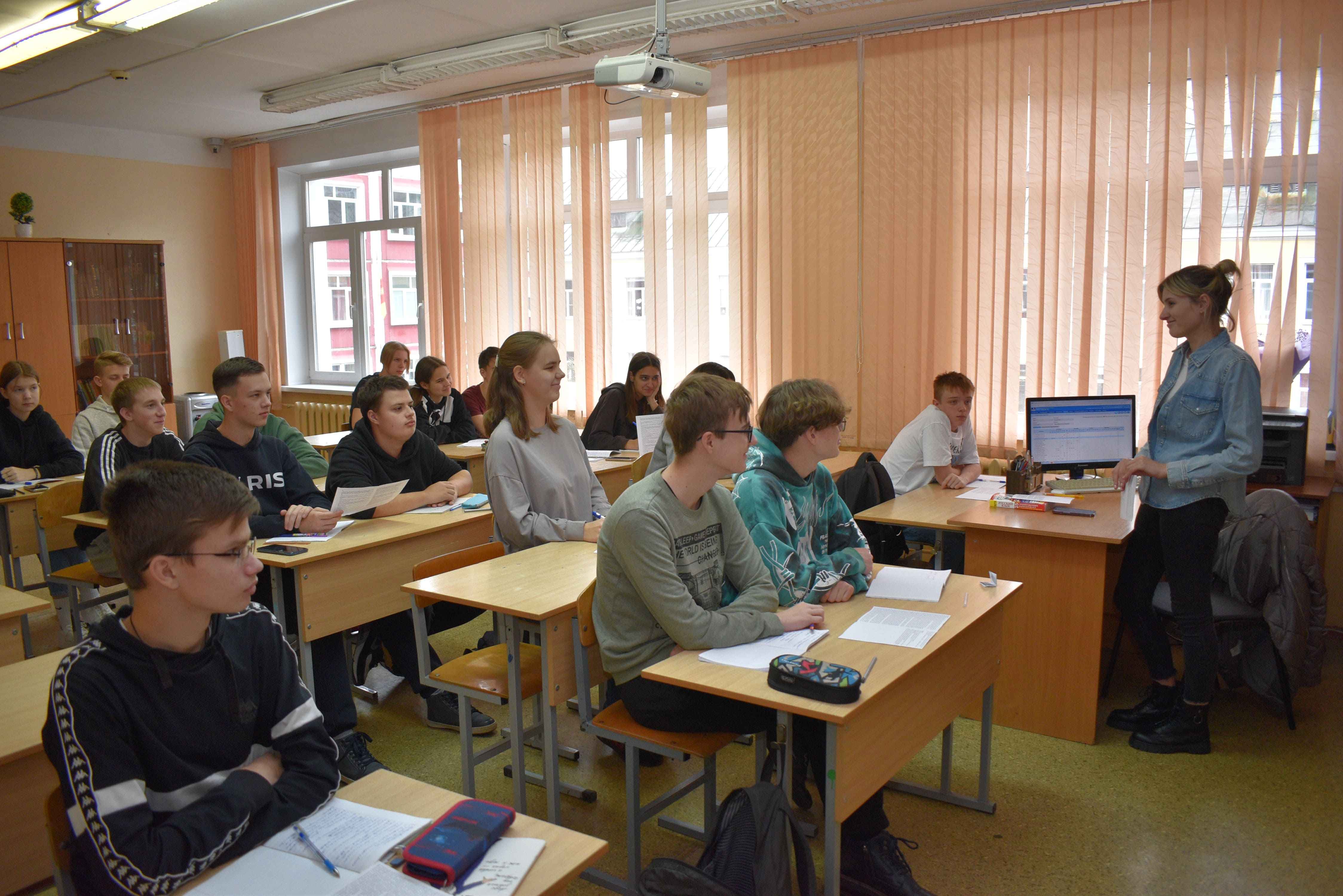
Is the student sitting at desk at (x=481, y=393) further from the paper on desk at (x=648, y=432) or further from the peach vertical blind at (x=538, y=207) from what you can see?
the paper on desk at (x=648, y=432)

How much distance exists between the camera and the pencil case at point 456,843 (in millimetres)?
1226

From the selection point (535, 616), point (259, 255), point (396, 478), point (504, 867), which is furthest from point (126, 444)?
point (259, 255)

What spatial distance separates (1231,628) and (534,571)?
249 centimetres

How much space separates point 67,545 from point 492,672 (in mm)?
2655

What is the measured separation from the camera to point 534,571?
2.72 m

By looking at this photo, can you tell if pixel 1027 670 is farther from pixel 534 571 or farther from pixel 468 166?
pixel 468 166

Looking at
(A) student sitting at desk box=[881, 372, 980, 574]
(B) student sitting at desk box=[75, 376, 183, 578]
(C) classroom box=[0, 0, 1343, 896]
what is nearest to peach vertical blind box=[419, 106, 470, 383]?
(C) classroom box=[0, 0, 1343, 896]

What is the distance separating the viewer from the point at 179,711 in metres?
A: 1.39

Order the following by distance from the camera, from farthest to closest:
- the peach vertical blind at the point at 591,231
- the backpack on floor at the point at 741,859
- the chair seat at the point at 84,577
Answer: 1. the peach vertical blind at the point at 591,231
2. the chair seat at the point at 84,577
3. the backpack on floor at the point at 741,859

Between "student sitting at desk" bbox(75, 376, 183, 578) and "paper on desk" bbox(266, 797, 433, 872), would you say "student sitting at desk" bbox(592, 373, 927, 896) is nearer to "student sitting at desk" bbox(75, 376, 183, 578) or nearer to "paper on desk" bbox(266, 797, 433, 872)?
"paper on desk" bbox(266, 797, 433, 872)

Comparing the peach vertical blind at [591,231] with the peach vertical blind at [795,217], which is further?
the peach vertical blind at [591,231]

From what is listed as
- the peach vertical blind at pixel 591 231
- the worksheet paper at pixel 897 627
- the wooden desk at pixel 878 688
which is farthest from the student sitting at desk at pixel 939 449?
the peach vertical blind at pixel 591 231

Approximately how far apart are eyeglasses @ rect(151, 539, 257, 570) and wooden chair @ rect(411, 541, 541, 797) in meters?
1.06

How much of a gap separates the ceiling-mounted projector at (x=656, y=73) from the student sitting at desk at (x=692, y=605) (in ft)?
6.99
